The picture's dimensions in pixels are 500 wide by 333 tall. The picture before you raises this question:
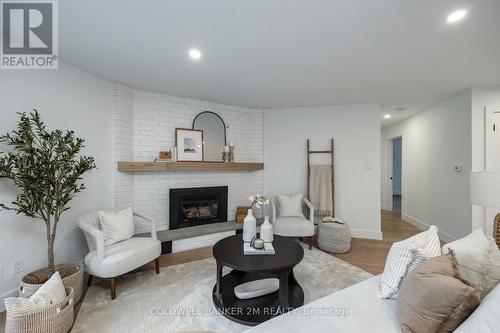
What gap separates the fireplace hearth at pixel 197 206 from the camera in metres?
3.42

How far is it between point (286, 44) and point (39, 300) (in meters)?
2.74

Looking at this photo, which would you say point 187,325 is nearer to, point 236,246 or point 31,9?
point 236,246

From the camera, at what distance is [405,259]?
4.34 feet

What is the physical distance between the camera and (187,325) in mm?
1724

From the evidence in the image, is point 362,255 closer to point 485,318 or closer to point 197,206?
point 485,318

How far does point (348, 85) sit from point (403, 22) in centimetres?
132

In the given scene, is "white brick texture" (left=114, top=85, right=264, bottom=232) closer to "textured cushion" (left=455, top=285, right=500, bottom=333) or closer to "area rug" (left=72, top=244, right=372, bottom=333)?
"area rug" (left=72, top=244, right=372, bottom=333)

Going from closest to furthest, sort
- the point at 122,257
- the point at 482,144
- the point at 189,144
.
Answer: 1. the point at 122,257
2. the point at 482,144
3. the point at 189,144

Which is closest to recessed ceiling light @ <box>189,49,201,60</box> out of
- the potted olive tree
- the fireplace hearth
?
the potted olive tree

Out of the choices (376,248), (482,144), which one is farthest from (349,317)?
(482,144)

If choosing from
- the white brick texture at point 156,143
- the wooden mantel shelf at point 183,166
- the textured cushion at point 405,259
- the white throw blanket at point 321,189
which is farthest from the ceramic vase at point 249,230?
the white throw blanket at point 321,189

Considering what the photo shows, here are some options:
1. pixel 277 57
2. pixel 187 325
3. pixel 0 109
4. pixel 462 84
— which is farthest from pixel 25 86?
pixel 462 84

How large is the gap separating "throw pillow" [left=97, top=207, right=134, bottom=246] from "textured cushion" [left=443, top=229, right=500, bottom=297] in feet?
9.26

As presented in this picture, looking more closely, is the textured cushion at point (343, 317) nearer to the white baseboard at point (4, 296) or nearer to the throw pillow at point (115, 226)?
the throw pillow at point (115, 226)
